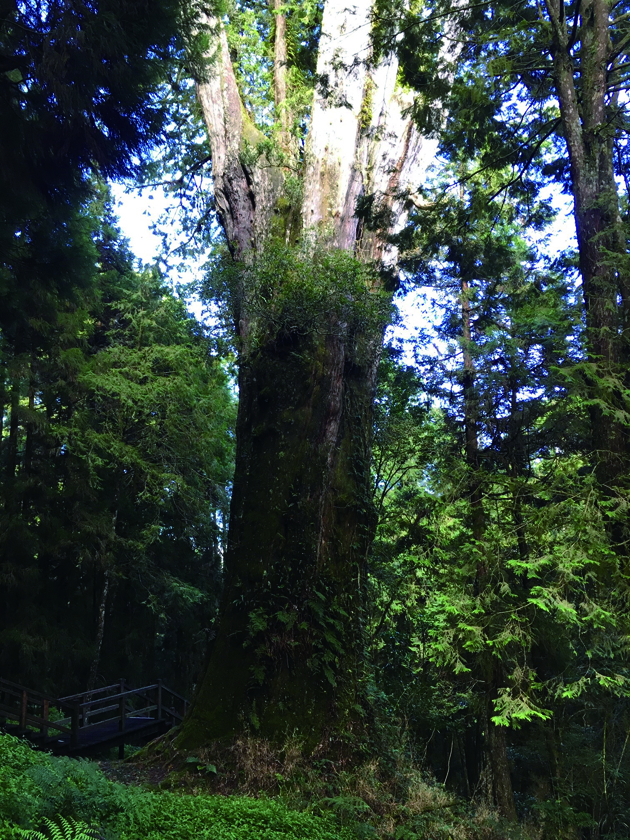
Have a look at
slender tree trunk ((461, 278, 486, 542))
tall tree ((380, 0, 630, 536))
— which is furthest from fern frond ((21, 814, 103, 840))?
slender tree trunk ((461, 278, 486, 542))

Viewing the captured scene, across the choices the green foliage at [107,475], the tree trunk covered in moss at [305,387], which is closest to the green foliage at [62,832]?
the tree trunk covered in moss at [305,387]

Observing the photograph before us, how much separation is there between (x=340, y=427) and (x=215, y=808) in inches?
209

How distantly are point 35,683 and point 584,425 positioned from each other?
42.7 feet

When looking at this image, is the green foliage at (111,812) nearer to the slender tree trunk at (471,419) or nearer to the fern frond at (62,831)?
the fern frond at (62,831)

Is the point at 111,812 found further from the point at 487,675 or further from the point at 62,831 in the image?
the point at 487,675

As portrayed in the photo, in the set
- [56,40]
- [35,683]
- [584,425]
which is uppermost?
[56,40]

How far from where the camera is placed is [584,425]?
25.7 ft

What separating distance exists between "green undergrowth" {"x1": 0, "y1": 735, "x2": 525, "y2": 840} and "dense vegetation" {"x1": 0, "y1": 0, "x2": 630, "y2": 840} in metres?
0.03

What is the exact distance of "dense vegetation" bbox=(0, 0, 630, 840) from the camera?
599cm

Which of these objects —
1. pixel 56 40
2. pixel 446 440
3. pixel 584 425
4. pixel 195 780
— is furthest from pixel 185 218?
pixel 195 780

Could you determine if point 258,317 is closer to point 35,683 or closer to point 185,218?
point 185,218

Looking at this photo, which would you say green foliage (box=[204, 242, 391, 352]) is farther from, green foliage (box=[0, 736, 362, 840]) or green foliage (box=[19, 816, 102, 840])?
green foliage (box=[19, 816, 102, 840])

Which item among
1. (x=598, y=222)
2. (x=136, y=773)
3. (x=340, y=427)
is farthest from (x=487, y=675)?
(x=598, y=222)

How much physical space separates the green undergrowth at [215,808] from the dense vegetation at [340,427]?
0.03m
